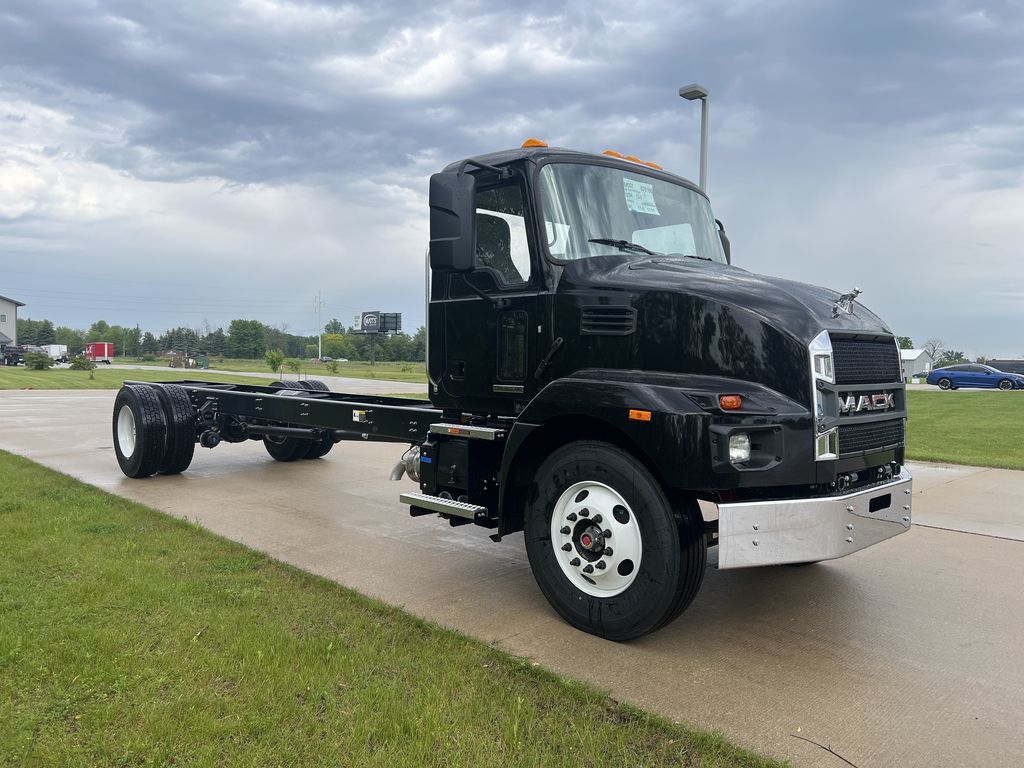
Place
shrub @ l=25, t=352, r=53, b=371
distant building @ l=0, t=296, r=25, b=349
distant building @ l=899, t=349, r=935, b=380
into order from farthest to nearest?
1. distant building @ l=899, t=349, r=935, b=380
2. distant building @ l=0, t=296, r=25, b=349
3. shrub @ l=25, t=352, r=53, b=371

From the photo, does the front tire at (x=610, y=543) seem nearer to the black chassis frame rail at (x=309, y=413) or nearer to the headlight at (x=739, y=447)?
the headlight at (x=739, y=447)

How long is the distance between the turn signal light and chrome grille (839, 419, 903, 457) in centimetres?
60

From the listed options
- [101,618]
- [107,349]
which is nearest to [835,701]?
[101,618]

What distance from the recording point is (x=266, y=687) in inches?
130

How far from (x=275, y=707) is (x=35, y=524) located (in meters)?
4.01

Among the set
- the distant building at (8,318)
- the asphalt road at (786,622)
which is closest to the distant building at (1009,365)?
the asphalt road at (786,622)

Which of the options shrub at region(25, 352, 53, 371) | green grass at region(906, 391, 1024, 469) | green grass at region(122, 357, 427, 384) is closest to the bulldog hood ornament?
green grass at region(906, 391, 1024, 469)

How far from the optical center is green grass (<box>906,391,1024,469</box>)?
11073mm

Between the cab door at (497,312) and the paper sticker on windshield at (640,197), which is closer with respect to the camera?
the cab door at (497,312)

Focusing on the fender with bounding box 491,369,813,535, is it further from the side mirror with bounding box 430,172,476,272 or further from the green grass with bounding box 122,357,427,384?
the green grass with bounding box 122,357,427,384

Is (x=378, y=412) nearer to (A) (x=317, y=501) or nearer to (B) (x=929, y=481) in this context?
(A) (x=317, y=501)

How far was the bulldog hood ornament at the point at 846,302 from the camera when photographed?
4.10 metres

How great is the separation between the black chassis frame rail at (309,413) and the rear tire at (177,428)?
0.17 metres

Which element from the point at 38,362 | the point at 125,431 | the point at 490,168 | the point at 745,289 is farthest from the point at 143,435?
the point at 38,362
